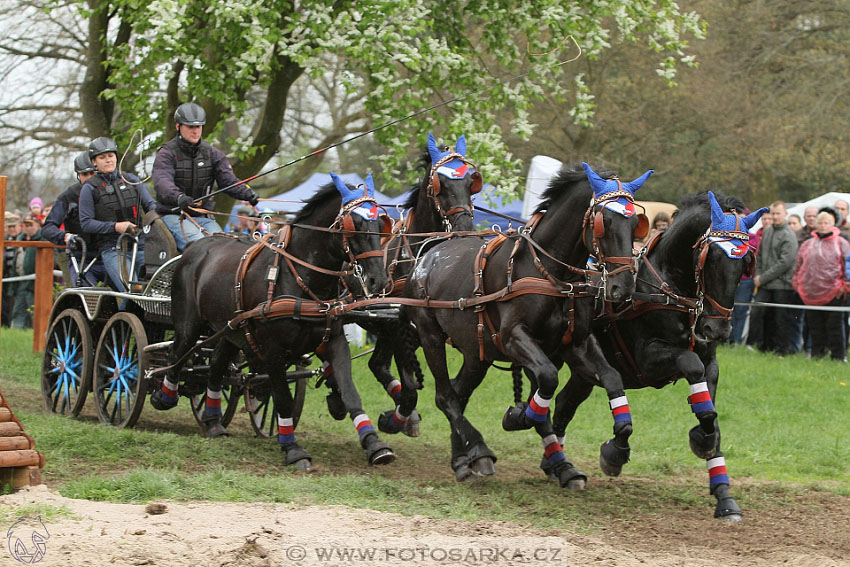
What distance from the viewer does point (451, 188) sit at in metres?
8.05

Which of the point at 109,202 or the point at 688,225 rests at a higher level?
the point at 109,202

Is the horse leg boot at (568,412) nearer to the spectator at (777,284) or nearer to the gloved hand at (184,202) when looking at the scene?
the gloved hand at (184,202)

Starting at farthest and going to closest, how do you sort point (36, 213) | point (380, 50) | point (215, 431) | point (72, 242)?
point (36, 213) < point (380, 50) < point (72, 242) < point (215, 431)

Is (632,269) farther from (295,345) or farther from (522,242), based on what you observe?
(295,345)

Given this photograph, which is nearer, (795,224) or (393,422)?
(393,422)

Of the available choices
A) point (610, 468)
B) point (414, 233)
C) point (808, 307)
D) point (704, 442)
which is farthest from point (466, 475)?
point (808, 307)

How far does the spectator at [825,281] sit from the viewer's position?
12578 mm

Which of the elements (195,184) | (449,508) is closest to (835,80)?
(195,184)

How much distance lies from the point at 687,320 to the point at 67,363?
5738mm

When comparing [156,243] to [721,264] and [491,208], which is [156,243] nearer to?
[721,264]

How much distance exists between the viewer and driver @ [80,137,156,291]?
939 centimetres

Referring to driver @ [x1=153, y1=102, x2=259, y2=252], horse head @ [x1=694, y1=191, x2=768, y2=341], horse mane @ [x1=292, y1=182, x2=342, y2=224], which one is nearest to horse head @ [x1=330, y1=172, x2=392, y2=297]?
horse mane @ [x1=292, y1=182, x2=342, y2=224]

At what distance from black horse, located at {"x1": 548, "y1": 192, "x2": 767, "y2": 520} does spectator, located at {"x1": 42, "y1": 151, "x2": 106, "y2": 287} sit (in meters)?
5.03

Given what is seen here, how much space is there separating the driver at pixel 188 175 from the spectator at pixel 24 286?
295 inches
